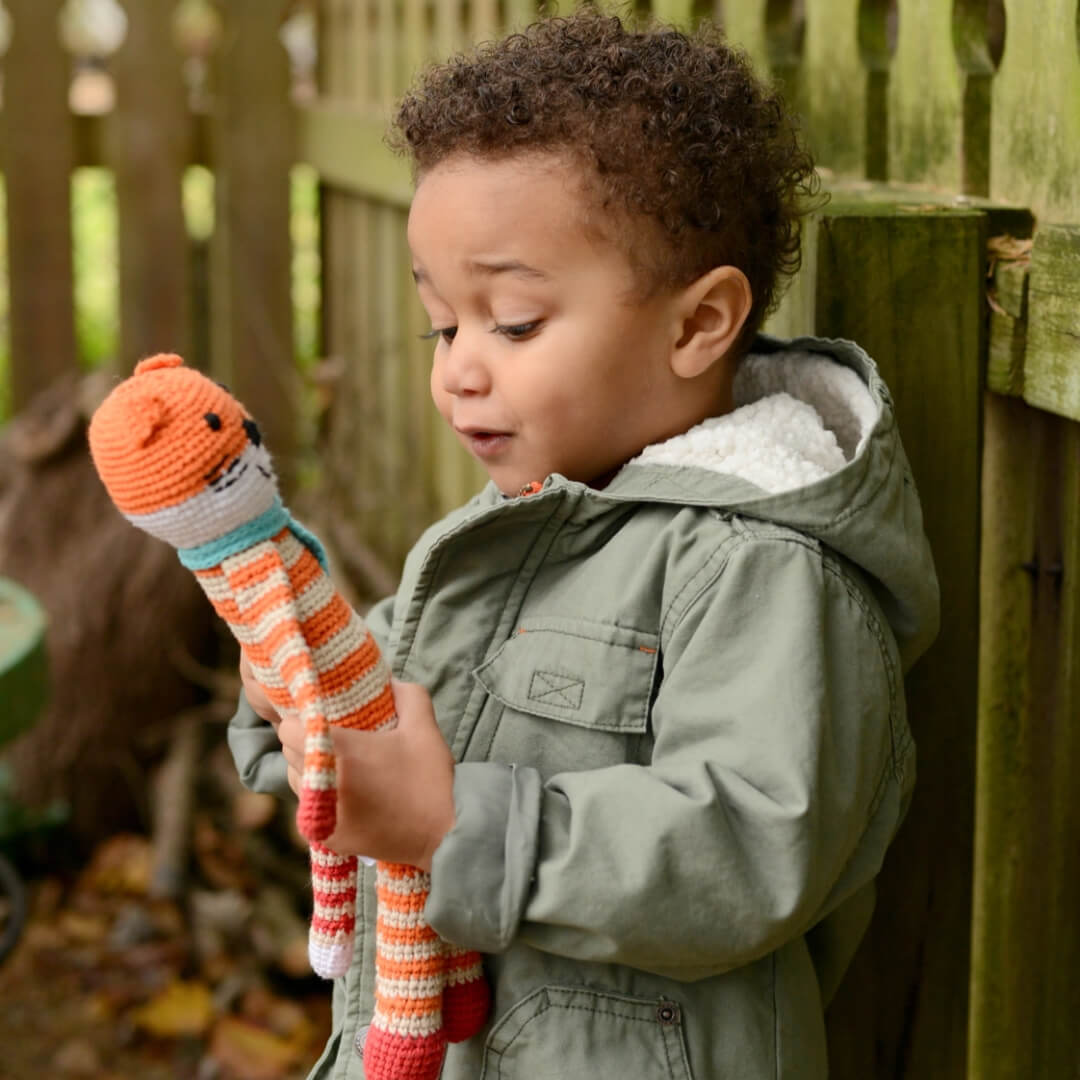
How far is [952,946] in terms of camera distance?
1.92m

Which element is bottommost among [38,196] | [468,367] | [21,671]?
[21,671]

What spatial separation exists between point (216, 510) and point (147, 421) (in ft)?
0.31

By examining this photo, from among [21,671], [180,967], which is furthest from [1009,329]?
[180,967]

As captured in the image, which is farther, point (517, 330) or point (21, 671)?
point (21, 671)

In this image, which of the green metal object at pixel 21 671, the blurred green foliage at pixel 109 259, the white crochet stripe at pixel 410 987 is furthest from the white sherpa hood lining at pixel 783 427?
the blurred green foliage at pixel 109 259

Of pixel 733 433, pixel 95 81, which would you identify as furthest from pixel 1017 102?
pixel 95 81

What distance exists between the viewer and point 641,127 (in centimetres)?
155

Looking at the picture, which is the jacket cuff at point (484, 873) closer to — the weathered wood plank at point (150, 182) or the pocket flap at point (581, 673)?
the pocket flap at point (581, 673)

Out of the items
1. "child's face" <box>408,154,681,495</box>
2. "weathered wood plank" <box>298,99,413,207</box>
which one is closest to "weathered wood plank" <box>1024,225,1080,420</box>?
"child's face" <box>408,154,681,495</box>

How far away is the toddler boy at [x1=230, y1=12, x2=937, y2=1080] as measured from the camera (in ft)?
4.45

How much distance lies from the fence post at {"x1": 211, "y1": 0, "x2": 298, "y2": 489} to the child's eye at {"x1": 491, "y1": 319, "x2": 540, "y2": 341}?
3599 mm

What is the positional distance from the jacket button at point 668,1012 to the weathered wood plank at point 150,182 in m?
3.87

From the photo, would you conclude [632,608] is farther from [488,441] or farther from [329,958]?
[329,958]

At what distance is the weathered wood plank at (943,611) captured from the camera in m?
1.74
